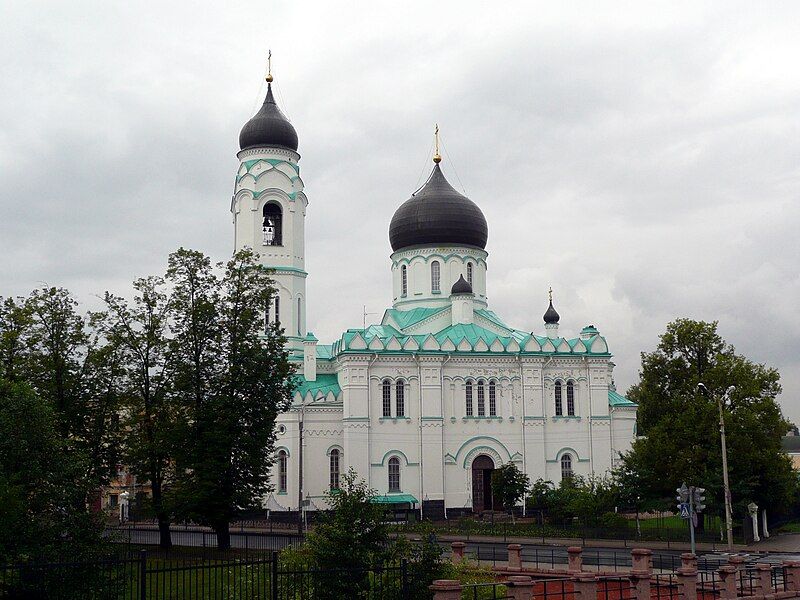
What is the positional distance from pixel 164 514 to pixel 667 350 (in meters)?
23.5

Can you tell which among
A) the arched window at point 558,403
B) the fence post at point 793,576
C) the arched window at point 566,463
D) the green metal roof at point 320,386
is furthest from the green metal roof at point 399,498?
the fence post at point 793,576

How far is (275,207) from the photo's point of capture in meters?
53.4

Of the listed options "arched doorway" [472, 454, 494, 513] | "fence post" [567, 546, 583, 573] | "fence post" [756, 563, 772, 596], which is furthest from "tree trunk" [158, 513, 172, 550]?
"arched doorway" [472, 454, 494, 513]

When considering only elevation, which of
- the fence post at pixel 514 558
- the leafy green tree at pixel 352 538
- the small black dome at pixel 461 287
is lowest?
the fence post at pixel 514 558

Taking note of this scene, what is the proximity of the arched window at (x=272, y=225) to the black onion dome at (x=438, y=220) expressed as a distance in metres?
8.19

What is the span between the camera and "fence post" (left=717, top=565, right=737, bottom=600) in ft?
70.0

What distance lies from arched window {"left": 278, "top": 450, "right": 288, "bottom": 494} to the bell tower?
21.3ft

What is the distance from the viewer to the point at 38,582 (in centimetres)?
1780

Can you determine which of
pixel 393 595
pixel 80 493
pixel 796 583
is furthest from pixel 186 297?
pixel 796 583

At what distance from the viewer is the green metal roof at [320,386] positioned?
51156mm

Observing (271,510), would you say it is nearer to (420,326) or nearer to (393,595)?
(420,326)

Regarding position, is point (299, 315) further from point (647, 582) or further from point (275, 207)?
point (647, 582)

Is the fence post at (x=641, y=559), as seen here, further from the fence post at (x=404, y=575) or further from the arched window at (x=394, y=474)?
the arched window at (x=394, y=474)

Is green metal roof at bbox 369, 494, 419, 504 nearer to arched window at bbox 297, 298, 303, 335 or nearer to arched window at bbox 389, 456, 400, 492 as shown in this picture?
arched window at bbox 389, 456, 400, 492
